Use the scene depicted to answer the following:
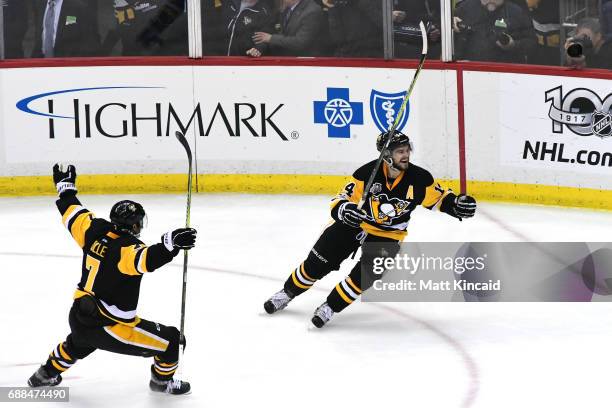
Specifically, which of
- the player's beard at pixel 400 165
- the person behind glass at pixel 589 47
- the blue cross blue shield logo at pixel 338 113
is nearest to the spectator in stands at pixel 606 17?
the person behind glass at pixel 589 47

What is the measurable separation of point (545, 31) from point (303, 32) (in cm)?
186

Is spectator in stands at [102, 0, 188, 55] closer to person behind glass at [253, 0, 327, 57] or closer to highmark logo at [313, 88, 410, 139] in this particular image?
person behind glass at [253, 0, 327, 57]

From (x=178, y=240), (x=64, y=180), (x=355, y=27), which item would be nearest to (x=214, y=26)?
(x=355, y=27)

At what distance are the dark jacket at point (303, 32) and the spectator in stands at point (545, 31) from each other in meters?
1.60

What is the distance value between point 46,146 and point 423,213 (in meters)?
2.98

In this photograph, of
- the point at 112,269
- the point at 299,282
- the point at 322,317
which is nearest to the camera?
the point at 112,269

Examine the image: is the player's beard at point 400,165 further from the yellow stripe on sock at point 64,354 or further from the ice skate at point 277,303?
the yellow stripe on sock at point 64,354

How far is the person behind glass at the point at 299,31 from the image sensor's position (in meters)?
9.84

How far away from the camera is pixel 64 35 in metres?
10.0

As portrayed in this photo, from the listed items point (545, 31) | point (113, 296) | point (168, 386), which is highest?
point (545, 31)

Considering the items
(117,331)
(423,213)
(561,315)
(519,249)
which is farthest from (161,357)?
(423,213)

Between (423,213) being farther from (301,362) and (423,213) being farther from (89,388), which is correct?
(89,388)

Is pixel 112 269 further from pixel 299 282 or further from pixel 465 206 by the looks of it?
pixel 465 206

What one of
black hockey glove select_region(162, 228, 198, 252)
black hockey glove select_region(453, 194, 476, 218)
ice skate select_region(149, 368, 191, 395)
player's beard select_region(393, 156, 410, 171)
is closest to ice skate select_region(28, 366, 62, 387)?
ice skate select_region(149, 368, 191, 395)
